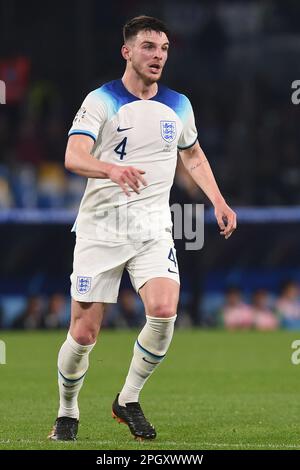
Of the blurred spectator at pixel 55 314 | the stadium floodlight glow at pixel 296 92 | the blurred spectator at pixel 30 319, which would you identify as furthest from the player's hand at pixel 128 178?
the stadium floodlight glow at pixel 296 92

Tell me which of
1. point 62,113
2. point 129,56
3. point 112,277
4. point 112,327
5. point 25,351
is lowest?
point 112,327

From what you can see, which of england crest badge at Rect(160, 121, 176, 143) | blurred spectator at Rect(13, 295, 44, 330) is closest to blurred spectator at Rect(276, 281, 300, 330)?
blurred spectator at Rect(13, 295, 44, 330)

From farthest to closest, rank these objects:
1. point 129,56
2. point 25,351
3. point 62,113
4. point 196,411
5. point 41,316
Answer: point 62,113, point 41,316, point 25,351, point 196,411, point 129,56

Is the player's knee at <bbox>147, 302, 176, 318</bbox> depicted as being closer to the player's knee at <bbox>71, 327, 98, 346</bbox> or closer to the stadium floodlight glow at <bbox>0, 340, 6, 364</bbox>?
the player's knee at <bbox>71, 327, 98, 346</bbox>

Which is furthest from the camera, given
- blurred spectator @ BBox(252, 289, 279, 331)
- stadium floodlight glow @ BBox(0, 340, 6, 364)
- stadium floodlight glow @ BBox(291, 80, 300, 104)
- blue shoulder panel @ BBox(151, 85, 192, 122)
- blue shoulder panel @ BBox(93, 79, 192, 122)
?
stadium floodlight glow @ BBox(291, 80, 300, 104)

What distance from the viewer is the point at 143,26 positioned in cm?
793

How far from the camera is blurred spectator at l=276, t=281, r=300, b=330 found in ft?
67.7

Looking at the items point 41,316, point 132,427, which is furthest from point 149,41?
point 41,316

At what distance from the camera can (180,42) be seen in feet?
80.5

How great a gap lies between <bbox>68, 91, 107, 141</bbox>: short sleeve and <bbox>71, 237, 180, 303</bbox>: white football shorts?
0.71 m

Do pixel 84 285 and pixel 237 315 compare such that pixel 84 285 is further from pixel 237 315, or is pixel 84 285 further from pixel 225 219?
pixel 237 315

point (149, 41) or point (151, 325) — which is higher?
point (149, 41)

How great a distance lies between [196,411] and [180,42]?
1575 cm

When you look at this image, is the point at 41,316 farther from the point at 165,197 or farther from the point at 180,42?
the point at 165,197
